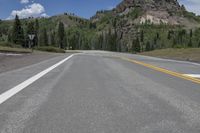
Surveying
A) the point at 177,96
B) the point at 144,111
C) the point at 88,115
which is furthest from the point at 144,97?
the point at 88,115

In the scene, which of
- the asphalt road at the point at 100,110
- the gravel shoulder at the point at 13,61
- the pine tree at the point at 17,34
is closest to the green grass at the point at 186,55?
the gravel shoulder at the point at 13,61

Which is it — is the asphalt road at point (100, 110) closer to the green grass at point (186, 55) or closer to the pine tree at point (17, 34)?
the green grass at point (186, 55)

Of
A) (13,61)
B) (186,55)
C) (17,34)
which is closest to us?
(13,61)

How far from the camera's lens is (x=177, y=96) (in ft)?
28.0

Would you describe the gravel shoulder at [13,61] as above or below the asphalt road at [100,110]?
below

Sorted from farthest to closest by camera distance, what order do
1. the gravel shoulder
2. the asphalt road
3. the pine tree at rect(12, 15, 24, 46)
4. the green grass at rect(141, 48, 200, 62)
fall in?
the pine tree at rect(12, 15, 24, 46), the green grass at rect(141, 48, 200, 62), the gravel shoulder, the asphalt road

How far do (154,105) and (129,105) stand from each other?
1.62 feet

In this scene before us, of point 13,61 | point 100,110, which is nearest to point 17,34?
point 13,61

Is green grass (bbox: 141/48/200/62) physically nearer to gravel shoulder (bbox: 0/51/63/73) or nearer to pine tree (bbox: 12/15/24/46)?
gravel shoulder (bbox: 0/51/63/73)

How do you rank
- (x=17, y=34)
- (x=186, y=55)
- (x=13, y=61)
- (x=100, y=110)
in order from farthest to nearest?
(x=17, y=34)
(x=186, y=55)
(x=13, y=61)
(x=100, y=110)

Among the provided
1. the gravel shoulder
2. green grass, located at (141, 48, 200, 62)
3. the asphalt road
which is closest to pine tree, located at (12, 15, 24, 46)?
green grass, located at (141, 48, 200, 62)

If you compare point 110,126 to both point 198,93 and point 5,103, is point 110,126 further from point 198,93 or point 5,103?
point 198,93

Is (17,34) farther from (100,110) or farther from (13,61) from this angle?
(100,110)

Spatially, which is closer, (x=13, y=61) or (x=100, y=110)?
(x=100, y=110)
